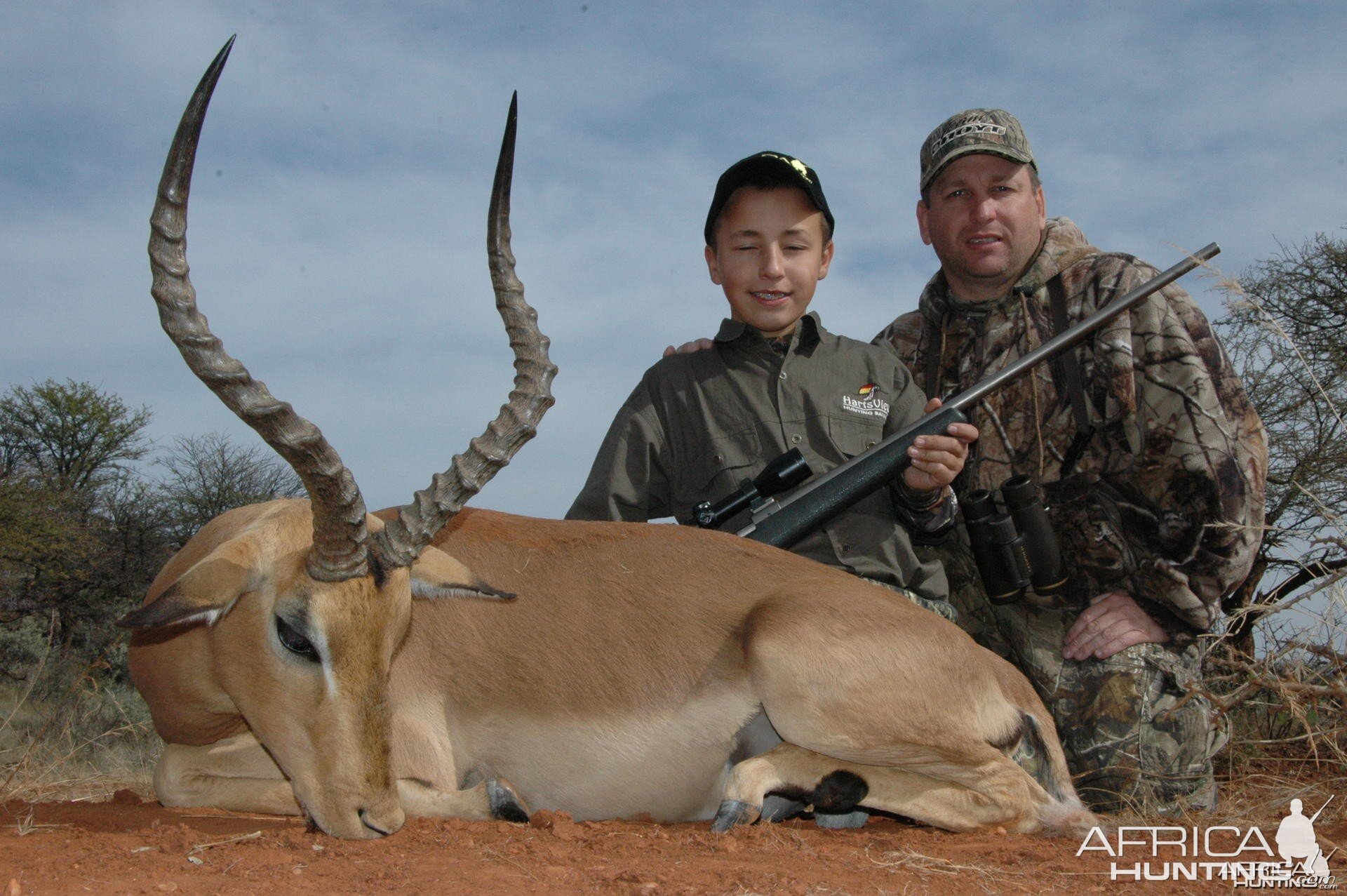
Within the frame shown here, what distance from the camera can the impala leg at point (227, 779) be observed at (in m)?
4.34

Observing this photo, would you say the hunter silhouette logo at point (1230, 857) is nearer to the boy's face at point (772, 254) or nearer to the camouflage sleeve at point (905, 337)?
the boy's face at point (772, 254)

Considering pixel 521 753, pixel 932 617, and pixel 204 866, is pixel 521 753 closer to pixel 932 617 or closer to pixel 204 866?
pixel 204 866

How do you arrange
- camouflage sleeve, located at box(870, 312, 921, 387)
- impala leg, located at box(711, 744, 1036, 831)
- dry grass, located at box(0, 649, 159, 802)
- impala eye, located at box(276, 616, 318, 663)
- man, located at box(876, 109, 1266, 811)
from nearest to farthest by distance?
impala eye, located at box(276, 616, 318, 663) → impala leg, located at box(711, 744, 1036, 831) → dry grass, located at box(0, 649, 159, 802) → man, located at box(876, 109, 1266, 811) → camouflage sleeve, located at box(870, 312, 921, 387)

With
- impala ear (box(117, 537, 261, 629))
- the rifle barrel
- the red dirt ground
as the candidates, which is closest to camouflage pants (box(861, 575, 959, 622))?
the rifle barrel

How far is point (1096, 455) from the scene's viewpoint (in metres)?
6.45

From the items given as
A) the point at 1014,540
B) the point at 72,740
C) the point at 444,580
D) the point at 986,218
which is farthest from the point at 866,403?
the point at 72,740

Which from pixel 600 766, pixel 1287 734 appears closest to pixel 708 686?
pixel 600 766

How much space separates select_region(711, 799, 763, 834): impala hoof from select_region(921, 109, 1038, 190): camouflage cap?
4101 millimetres

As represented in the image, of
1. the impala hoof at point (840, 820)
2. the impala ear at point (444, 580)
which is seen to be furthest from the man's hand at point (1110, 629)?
the impala ear at point (444, 580)

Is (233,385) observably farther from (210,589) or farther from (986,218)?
(986,218)

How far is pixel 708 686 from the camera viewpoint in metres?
4.35

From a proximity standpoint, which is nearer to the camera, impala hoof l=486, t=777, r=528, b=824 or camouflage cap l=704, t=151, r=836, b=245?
impala hoof l=486, t=777, r=528, b=824

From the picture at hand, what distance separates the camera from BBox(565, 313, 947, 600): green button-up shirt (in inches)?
227

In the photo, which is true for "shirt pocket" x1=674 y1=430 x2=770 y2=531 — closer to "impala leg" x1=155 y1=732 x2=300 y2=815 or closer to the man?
the man
